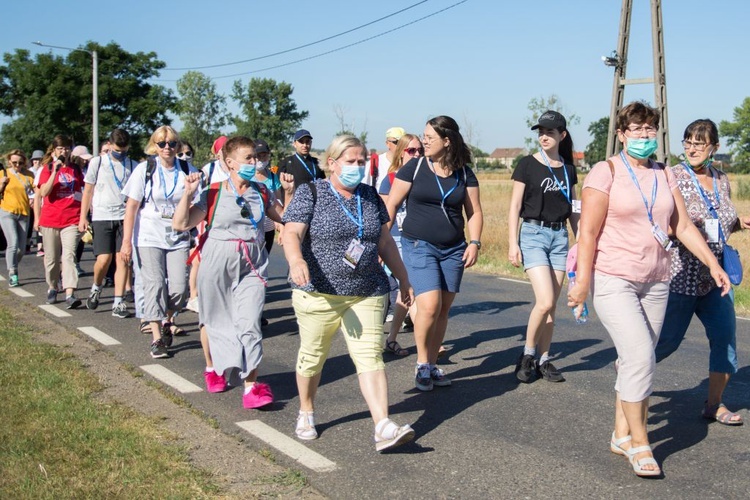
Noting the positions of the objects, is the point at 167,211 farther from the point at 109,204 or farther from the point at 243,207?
the point at 109,204

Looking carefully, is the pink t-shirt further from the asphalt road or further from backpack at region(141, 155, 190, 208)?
backpack at region(141, 155, 190, 208)

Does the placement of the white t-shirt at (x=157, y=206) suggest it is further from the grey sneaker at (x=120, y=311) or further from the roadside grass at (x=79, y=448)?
the grey sneaker at (x=120, y=311)

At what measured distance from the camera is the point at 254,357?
→ 19.5 feet

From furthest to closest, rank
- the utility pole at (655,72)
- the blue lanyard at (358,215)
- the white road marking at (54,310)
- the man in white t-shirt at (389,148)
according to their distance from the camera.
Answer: the utility pole at (655,72)
the white road marking at (54,310)
the man in white t-shirt at (389,148)
the blue lanyard at (358,215)

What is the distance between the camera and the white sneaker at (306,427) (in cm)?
519

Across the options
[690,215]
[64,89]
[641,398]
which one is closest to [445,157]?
[690,215]

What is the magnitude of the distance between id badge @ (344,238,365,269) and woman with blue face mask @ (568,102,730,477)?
1.18m

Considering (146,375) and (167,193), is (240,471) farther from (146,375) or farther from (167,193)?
(167,193)

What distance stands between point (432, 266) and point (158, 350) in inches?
103

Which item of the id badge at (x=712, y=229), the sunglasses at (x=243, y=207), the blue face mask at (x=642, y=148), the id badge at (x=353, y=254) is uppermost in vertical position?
the blue face mask at (x=642, y=148)

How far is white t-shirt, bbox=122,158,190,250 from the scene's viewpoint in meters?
7.69

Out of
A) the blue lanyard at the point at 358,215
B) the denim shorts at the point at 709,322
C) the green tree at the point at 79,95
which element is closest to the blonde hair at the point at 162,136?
the blue lanyard at the point at 358,215

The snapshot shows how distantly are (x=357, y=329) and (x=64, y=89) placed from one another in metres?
59.7

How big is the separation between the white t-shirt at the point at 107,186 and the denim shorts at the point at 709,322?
6.35 m
